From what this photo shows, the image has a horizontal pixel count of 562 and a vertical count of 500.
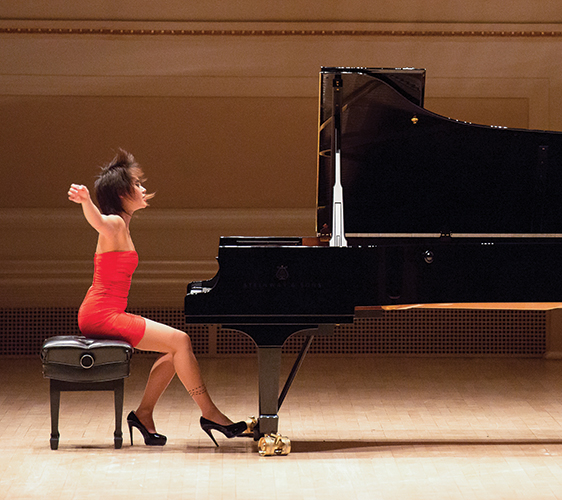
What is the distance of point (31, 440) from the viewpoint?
401 centimetres

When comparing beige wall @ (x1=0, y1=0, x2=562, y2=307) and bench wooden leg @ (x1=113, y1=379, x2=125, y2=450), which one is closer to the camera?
bench wooden leg @ (x1=113, y1=379, x2=125, y2=450)

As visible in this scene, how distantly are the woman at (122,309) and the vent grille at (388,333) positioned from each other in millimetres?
2467

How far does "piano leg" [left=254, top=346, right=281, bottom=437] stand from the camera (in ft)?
12.1

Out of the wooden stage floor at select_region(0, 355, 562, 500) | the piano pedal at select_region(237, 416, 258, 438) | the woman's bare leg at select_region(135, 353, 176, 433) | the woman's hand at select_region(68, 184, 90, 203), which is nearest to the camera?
the wooden stage floor at select_region(0, 355, 562, 500)

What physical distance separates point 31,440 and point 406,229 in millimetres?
2081

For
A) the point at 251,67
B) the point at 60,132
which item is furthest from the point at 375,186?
the point at 60,132

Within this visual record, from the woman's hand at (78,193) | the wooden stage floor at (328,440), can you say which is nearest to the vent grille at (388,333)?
the wooden stage floor at (328,440)

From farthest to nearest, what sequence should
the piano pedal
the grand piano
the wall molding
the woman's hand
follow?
the wall molding
the piano pedal
the grand piano
the woman's hand

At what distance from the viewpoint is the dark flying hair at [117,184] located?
383cm

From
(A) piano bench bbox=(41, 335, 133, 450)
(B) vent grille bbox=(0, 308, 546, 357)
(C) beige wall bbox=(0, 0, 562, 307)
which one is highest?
(C) beige wall bbox=(0, 0, 562, 307)

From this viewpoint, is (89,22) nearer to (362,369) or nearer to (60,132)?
(60,132)

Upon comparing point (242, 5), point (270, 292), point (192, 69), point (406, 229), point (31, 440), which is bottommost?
point (31, 440)

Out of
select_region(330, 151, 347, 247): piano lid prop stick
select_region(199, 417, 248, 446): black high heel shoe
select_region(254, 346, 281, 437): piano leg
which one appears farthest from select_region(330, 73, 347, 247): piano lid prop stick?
select_region(199, 417, 248, 446): black high heel shoe

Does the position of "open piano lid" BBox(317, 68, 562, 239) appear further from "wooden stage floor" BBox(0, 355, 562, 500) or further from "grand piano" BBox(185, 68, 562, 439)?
"wooden stage floor" BBox(0, 355, 562, 500)
